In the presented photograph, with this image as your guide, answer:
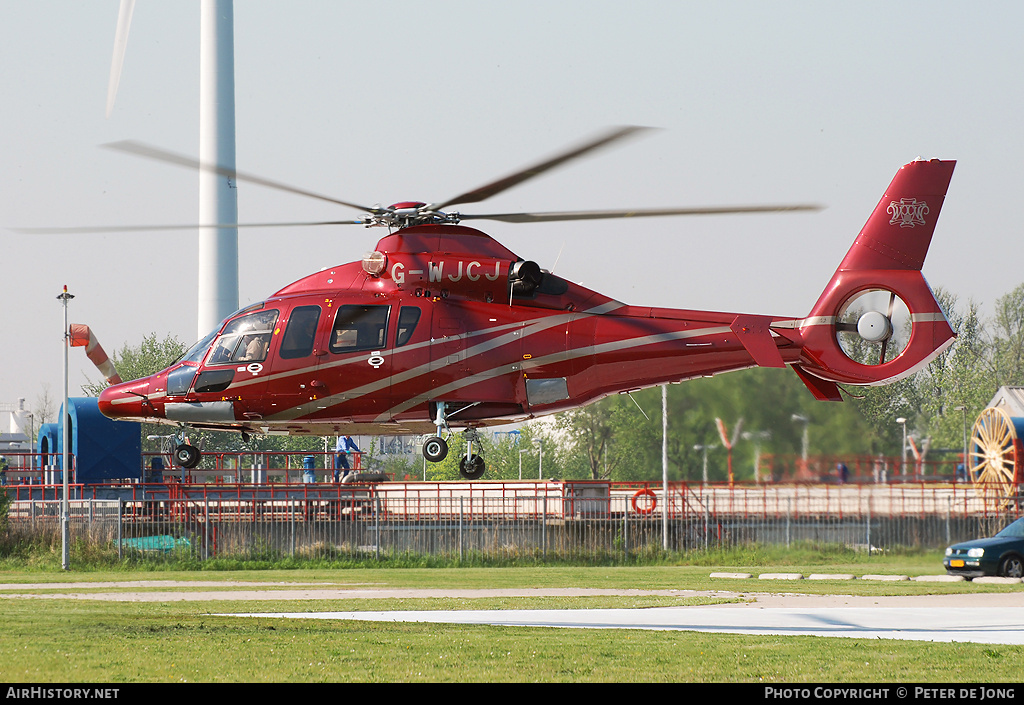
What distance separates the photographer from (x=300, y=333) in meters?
20.7

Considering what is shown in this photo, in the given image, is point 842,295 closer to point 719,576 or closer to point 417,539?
point 719,576

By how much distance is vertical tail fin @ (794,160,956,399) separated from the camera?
20.2 meters

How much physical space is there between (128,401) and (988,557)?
23625mm

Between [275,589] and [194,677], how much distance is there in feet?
53.2

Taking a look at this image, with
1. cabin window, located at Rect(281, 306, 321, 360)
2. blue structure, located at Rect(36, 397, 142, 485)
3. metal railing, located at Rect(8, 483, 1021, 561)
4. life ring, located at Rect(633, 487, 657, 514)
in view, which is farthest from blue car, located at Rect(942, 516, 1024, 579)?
blue structure, located at Rect(36, 397, 142, 485)

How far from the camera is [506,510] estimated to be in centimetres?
4791

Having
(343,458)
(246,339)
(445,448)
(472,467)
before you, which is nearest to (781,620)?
(472,467)

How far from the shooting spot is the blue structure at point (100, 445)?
53.1 metres

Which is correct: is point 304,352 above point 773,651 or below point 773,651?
Result: above

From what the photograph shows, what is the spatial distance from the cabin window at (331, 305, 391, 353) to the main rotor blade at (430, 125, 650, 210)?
82.7 inches

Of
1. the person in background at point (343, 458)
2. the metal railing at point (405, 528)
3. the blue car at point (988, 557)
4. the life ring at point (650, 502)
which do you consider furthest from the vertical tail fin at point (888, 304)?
the person in background at point (343, 458)

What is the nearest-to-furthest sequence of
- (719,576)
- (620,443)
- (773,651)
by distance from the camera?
1. (773,651)
2. (620,443)
3. (719,576)

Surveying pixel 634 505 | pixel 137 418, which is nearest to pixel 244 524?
pixel 634 505

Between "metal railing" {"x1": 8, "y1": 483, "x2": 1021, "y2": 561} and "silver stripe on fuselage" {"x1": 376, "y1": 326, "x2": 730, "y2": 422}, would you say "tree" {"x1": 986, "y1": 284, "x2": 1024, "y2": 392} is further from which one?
"silver stripe on fuselage" {"x1": 376, "y1": 326, "x2": 730, "y2": 422}
